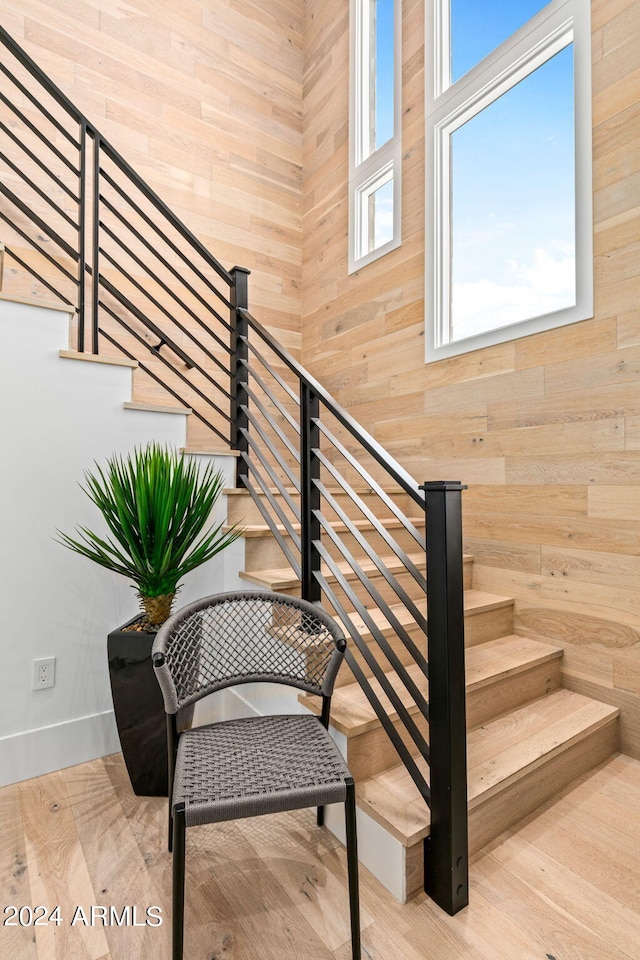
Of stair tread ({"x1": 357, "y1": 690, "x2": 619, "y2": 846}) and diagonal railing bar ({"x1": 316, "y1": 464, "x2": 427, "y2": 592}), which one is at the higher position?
diagonal railing bar ({"x1": 316, "y1": 464, "x2": 427, "y2": 592})

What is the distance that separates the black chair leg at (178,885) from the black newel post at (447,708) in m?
0.64

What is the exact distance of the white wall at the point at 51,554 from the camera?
1.90 m

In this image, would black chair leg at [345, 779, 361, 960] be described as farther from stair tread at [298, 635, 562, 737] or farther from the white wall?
the white wall

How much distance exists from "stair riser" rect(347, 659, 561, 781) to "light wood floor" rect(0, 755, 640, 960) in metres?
0.26

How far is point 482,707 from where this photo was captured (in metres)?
1.88

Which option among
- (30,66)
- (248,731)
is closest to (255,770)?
(248,731)

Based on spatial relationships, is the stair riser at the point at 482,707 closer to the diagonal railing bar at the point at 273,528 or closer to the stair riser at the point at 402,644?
the stair riser at the point at 402,644

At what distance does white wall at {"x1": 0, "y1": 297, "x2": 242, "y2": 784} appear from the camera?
6.23 ft

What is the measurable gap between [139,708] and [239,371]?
1.59m

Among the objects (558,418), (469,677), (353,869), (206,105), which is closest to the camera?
(353,869)

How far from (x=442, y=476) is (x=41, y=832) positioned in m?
2.20

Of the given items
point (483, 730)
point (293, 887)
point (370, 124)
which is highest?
point (370, 124)

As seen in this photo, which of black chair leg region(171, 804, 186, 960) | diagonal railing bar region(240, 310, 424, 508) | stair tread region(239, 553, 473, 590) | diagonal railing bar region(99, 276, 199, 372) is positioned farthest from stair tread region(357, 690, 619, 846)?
diagonal railing bar region(99, 276, 199, 372)

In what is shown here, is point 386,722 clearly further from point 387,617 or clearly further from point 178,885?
point 178,885
